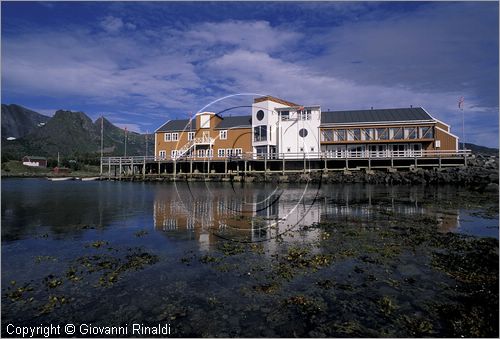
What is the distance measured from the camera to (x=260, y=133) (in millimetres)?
58906

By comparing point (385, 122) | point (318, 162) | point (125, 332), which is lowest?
point (125, 332)

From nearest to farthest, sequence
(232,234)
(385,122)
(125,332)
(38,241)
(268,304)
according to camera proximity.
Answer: (125,332) < (268,304) < (38,241) < (232,234) < (385,122)

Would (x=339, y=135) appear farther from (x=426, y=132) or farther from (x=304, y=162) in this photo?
(x=426, y=132)

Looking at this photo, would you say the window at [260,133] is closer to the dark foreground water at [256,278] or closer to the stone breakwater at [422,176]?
the stone breakwater at [422,176]

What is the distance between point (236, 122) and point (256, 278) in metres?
57.3

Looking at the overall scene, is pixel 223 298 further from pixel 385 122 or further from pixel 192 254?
pixel 385 122

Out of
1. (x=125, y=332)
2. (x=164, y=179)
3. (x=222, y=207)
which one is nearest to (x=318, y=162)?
(x=164, y=179)

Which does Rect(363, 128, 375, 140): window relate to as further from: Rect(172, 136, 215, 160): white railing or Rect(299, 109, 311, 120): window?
Rect(172, 136, 215, 160): white railing

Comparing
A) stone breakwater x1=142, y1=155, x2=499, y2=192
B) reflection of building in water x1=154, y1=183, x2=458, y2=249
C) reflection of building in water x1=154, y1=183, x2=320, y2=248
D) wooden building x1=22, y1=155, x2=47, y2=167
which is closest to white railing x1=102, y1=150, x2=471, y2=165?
stone breakwater x1=142, y1=155, x2=499, y2=192

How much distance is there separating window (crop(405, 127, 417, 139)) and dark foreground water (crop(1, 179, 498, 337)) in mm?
39905

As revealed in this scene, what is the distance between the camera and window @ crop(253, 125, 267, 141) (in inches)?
2299

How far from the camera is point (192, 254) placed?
1130 cm

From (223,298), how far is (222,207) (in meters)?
16.0

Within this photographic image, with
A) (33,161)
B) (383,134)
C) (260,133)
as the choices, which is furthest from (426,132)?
(33,161)
